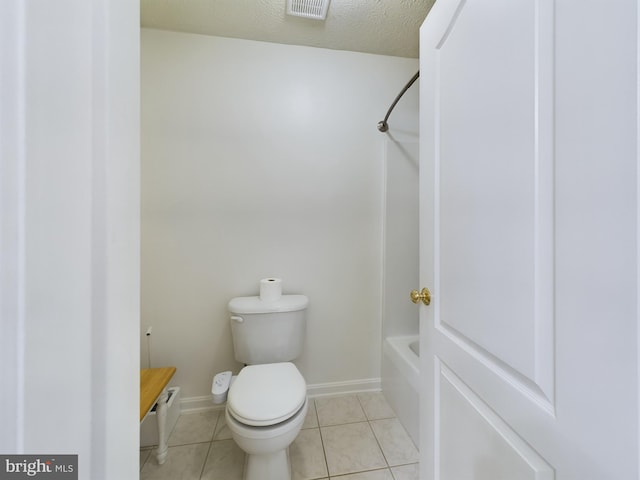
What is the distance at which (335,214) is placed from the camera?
1.72 meters

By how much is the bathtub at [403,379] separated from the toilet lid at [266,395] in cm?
61

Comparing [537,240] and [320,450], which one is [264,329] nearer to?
[320,450]

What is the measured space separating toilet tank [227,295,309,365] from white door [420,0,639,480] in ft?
2.89

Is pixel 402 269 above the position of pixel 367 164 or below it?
below

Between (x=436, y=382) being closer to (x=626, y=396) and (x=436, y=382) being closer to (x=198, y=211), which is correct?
(x=626, y=396)

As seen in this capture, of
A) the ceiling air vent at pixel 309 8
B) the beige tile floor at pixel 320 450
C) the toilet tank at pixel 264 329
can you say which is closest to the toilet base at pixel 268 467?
the beige tile floor at pixel 320 450

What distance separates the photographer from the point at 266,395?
1099mm

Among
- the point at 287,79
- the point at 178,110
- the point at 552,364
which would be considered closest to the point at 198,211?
the point at 178,110

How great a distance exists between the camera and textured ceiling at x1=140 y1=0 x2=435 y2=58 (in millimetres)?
1364

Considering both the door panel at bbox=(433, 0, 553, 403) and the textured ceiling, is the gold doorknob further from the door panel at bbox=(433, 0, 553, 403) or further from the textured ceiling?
the textured ceiling

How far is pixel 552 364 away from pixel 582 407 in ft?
0.22

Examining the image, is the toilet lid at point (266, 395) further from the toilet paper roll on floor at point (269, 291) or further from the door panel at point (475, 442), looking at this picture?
the door panel at point (475, 442)
